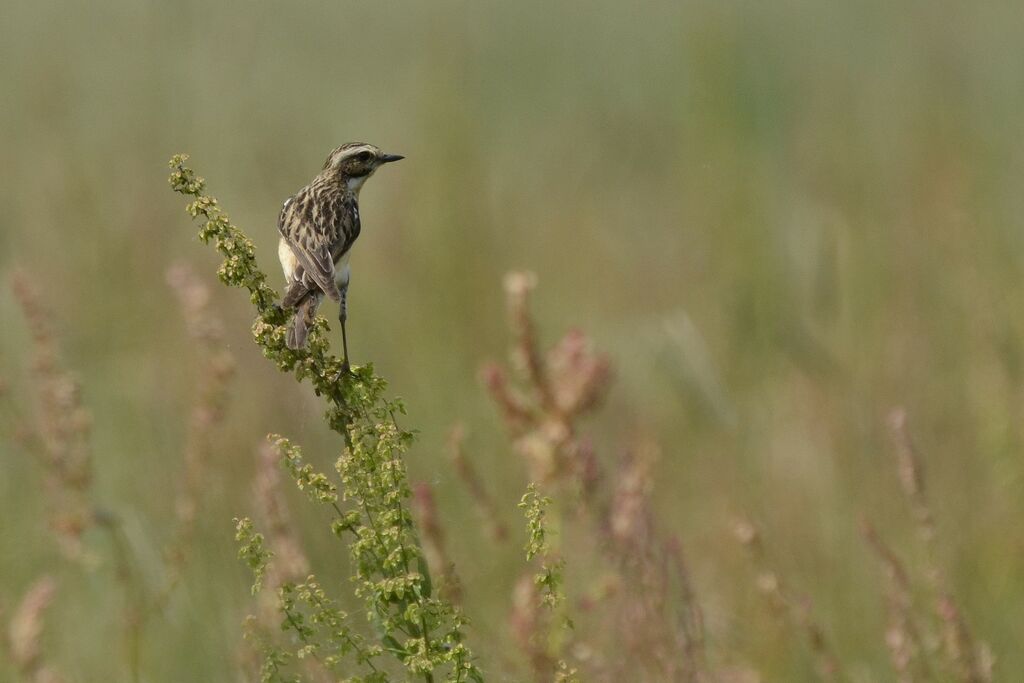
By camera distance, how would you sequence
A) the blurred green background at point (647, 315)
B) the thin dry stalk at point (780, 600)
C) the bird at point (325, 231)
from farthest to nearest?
the blurred green background at point (647, 315) < the bird at point (325, 231) < the thin dry stalk at point (780, 600)

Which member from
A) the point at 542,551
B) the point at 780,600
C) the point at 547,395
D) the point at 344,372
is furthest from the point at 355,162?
the point at 542,551

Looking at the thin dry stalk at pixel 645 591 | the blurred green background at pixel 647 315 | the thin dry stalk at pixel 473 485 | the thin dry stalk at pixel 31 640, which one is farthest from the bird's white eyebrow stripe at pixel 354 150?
the thin dry stalk at pixel 31 640

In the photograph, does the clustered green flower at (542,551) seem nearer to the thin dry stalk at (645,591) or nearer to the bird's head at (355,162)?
the thin dry stalk at (645,591)

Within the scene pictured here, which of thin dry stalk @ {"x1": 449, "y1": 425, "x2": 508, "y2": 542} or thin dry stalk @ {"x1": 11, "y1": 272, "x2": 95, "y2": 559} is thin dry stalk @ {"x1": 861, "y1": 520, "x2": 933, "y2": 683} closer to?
thin dry stalk @ {"x1": 449, "y1": 425, "x2": 508, "y2": 542}

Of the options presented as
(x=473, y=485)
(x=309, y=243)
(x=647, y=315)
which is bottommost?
(x=473, y=485)

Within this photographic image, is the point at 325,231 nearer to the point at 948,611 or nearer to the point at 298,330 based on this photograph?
the point at 298,330

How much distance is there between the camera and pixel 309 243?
3967 millimetres

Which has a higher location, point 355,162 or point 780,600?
point 355,162

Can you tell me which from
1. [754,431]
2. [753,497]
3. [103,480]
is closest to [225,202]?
[103,480]

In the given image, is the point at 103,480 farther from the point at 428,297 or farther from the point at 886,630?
the point at 886,630

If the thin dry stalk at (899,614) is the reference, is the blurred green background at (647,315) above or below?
above

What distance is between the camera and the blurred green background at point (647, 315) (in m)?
5.30

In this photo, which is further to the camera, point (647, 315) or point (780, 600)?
point (647, 315)

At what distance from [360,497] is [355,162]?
221cm
